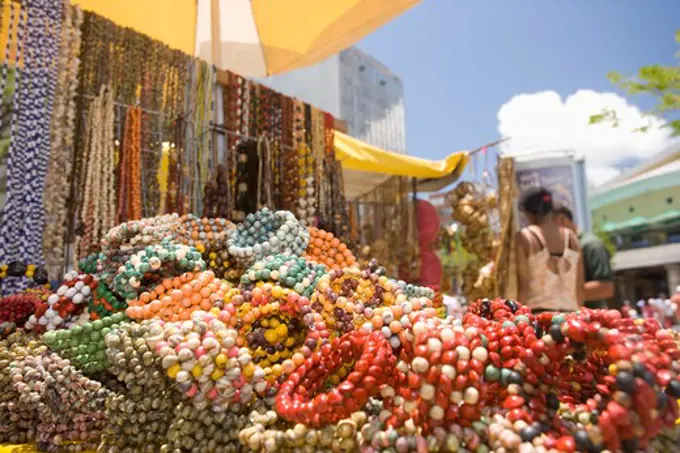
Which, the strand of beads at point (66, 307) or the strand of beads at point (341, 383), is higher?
the strand of beads at point (66, 307)

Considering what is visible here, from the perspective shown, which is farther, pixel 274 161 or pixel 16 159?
pixel 274 161

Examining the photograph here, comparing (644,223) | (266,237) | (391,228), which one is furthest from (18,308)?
(644,223)

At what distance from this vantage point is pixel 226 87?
2.37 metres

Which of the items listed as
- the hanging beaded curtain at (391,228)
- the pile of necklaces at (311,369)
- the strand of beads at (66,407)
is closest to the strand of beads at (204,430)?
the pile of necklaces at (311,369)

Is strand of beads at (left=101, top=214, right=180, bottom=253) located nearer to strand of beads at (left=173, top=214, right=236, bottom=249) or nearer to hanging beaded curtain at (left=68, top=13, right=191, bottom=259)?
strand of beads at (left=173, top=214, right=236, bottom=249)

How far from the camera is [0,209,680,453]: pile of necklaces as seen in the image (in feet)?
1.58

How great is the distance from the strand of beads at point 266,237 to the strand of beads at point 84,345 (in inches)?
11.5

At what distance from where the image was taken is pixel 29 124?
1.64m

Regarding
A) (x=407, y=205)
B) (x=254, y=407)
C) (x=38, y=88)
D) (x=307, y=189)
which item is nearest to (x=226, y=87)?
(x=307, y=189)

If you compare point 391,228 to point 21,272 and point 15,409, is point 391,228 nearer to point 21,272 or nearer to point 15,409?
point 21,272

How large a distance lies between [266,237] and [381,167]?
2.59 m

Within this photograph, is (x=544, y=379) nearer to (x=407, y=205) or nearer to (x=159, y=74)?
(x=159, y=74)

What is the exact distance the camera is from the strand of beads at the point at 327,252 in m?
1.13

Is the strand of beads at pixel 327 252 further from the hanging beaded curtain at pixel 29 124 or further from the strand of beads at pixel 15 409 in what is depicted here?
the hanging beaded curtain at pixel 29 124
